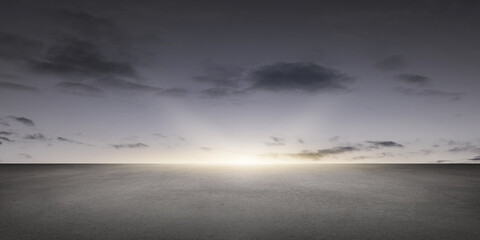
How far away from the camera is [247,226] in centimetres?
832

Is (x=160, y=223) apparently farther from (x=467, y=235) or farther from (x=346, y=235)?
(x=467, y=235)

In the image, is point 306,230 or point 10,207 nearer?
point 306,230

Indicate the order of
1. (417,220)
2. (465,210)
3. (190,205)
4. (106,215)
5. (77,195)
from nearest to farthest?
(417,220), (106,215), (465,210), (190,205), (77,195)

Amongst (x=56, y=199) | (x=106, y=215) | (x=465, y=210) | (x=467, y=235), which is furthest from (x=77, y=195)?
(x=465, y=210)

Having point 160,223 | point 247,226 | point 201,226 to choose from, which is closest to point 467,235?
point 247,226

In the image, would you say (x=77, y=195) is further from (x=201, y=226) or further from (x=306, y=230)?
(x=306, y=230)

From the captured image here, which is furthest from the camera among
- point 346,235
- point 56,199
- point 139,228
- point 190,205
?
point 56,199

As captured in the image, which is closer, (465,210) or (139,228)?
(139,228)

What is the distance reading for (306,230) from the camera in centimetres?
795

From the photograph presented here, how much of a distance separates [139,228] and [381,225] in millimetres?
6706

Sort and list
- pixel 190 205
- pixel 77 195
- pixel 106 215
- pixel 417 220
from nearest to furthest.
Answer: pixel 417 220 < pixel 106 215 < pixel 190 205 < pixel 77 195

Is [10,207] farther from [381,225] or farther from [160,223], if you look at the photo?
[381,225]

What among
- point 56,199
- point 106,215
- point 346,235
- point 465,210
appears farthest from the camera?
point 56,199

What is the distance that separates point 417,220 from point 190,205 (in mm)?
7517
